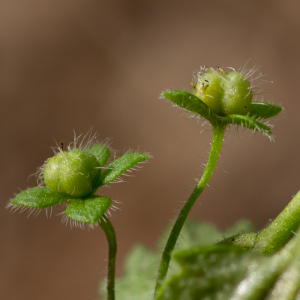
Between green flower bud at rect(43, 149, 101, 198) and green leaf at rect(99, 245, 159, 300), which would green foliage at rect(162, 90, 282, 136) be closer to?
green flower bud at rect(43, 149, 101, 198)

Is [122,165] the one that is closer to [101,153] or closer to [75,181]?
[75,181]

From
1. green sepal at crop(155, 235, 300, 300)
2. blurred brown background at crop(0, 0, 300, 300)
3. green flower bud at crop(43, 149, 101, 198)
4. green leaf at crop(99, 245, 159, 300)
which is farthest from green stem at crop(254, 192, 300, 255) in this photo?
blurred brown background at crop(0, 0, 300, 300)

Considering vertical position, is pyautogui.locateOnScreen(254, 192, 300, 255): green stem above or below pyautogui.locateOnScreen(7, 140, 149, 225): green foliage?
above

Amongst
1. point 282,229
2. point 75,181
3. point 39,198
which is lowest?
point 39,198

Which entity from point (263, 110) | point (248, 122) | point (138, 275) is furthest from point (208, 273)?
point (138, 275)

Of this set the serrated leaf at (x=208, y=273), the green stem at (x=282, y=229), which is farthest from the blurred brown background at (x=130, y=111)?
the serrated leaf at (x=208, y=273)

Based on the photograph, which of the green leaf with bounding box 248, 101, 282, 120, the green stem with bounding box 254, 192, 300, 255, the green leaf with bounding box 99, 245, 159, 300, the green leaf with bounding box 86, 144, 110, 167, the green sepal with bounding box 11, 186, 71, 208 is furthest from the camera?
the green leaf with bounding box 99, 245, 159, 300

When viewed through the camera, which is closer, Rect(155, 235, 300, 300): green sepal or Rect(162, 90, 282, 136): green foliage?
Rect(155, 235, 300, 300): green sepal
